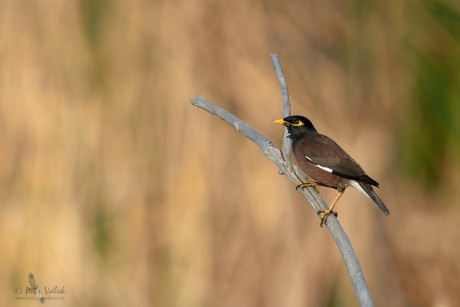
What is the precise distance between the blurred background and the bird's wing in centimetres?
56

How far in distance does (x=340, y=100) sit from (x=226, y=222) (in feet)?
3.06

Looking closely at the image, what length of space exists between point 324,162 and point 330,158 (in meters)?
0.05

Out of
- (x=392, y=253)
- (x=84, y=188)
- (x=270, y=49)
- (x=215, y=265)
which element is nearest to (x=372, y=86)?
(x=270, y=49)

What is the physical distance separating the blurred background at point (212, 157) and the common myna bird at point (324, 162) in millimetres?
451

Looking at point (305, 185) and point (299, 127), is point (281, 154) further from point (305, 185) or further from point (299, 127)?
point (299, 127)

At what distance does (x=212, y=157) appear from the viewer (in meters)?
5.16

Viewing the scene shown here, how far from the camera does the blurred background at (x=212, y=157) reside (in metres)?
5.21

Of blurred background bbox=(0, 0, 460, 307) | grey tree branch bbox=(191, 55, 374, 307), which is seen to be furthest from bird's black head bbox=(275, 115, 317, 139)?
grey tree branch bbox=(191, 55, 374, 307)

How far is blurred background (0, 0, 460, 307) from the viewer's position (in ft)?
17.1

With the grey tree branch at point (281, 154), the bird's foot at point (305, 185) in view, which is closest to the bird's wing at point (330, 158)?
the bird's foot at point (305, 185)

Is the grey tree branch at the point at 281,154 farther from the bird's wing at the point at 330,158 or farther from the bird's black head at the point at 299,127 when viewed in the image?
the bird's black head at the point at 299,127

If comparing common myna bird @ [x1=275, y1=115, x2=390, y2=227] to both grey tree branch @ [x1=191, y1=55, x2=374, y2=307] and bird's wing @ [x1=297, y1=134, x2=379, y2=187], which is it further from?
grey tree branch @ [x1=191, y1=55, x2=374, y2=307]

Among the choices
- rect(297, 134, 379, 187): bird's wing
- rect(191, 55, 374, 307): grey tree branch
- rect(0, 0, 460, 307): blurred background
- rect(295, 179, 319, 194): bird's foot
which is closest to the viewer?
rect(191, 55, 374, 307): grey tree branch

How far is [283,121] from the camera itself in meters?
4.56
